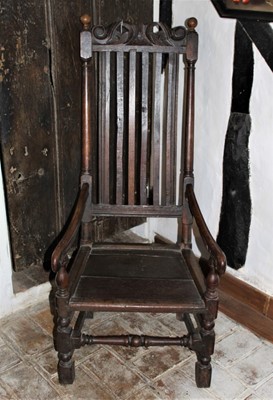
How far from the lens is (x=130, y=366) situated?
6.67ft

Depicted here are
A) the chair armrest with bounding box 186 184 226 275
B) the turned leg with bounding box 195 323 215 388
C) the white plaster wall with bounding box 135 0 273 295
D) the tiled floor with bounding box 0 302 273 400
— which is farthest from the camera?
the white plaster wall with bounding box 135 0 273 295

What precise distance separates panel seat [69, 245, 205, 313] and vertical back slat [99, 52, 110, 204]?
260 mm

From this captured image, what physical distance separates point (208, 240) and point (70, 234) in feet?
1.58

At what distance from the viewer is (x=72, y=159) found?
7.40 ft

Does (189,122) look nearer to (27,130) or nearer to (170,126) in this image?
(170,126)

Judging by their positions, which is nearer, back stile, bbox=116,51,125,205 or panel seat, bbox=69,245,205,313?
panel seat, bbox=69,245,205,313

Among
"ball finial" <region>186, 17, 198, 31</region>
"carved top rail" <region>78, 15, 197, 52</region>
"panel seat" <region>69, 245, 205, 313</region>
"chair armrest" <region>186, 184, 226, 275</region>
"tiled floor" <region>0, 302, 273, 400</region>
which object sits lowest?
"tiled floor" <region>0, 302, 273, 400</region>

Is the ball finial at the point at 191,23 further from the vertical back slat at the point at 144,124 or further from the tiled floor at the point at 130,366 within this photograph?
the tiled floor at the point at 130,366

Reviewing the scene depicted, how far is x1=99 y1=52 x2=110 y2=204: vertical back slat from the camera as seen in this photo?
1.99 m

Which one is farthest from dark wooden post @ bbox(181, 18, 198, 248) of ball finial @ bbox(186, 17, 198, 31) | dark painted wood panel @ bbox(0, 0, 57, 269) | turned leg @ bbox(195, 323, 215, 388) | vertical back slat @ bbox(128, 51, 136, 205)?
dark painted wood panel @ bbox(0, 0, 57, 269)

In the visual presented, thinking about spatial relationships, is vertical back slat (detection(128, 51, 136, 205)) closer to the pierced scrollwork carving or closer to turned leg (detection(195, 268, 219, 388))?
the pierced scrollwork carving

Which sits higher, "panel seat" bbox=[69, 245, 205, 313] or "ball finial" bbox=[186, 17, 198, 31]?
"ball finial" bbox=[186, 17, 198, 31]

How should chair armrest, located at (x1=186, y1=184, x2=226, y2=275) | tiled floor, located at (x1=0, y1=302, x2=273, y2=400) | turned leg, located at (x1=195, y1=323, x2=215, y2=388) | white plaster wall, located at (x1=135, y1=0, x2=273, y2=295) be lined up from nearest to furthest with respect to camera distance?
1. chair armrest, located at (x1=186, y1=184, x2=226, y2=275)
2. turned leg, located at (x1=195, y1=323, x2=215, y2=388)
3. tiled floor, located at (x1=0, y1=302, x2=273, y2=400)
4. white plaster wall, located at (x1=135, y1=0, x2=273, y2=295)

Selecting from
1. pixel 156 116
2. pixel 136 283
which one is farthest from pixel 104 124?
pixel 136 283
